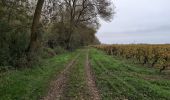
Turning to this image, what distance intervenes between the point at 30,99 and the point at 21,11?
10377 millimetres

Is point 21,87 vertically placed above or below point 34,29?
below

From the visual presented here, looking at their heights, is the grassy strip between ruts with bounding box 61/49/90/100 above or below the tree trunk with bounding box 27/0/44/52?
below

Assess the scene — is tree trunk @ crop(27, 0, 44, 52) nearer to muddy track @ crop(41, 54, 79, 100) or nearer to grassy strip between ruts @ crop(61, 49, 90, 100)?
muddy track @ crop(41, 54, 79, 100)

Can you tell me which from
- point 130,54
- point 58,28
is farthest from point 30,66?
point 58,28

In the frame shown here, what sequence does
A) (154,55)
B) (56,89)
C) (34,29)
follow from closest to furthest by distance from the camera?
(56,89)
(34,29)
(154,55)

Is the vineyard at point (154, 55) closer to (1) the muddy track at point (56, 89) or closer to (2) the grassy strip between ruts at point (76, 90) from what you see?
(2) the grassy strip between ruts at point (76, 90)

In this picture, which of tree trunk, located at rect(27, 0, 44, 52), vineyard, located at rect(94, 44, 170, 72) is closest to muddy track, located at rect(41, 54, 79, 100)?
tree trunk, located at rect(27, 0, 44, 52)

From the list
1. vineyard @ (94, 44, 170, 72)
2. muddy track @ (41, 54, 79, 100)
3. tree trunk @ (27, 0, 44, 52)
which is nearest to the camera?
muddy track @ (41, 54, 79, 100)

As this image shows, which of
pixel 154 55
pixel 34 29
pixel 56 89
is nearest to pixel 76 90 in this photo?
pixel 56 89

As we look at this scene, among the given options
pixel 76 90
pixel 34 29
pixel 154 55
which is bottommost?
pixel 76 90

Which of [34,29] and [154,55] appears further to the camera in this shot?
[154,55]

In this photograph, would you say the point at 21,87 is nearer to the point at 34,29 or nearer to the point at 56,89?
the point at 56,89

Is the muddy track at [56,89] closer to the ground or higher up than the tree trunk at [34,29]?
closer to the ground

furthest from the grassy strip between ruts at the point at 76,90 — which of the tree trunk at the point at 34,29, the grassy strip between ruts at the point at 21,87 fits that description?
the tree trunk at the point at 34,29
